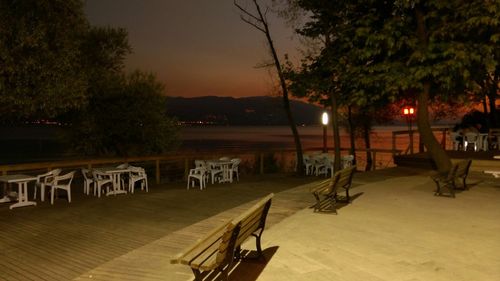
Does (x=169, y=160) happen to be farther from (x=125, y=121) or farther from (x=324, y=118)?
(x=324, y=118)

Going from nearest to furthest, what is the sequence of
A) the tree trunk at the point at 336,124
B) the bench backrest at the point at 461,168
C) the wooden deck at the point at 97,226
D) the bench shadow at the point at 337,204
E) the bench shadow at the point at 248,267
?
the bench shadow at the point at 248,267, the wooden deck at the point at 97,226, the bench shadow at the point at 337,204, the bench backrest at the point at 461,168, the tree trunk at the point at 336,124

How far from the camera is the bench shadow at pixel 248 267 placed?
4762 millimetres

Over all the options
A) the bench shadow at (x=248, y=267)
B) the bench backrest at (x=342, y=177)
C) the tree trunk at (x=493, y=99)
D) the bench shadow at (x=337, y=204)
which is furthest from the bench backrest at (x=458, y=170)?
the tree trunk at (x=493, y=99)

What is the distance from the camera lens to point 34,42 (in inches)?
415

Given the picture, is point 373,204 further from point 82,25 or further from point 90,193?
point 82,25

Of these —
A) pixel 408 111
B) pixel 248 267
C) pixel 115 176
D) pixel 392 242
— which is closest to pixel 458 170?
pixel 392 242

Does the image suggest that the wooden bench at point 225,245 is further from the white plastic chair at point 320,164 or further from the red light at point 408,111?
the red light at point 408,111

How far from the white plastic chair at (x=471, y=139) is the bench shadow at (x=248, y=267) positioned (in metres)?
16.2

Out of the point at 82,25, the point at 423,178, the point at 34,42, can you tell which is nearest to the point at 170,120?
the point at 82,25

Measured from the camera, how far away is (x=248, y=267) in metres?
5.11

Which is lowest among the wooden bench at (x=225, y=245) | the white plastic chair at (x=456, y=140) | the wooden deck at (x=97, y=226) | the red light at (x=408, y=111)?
the wooden deck at (x=97, y=226)

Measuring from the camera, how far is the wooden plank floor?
219 inches

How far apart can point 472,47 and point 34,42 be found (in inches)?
396

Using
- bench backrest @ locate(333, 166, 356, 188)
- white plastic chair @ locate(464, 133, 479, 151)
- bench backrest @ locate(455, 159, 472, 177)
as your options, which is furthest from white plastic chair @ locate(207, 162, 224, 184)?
white plastic chair @ locate(464, 133, 479, 151)
